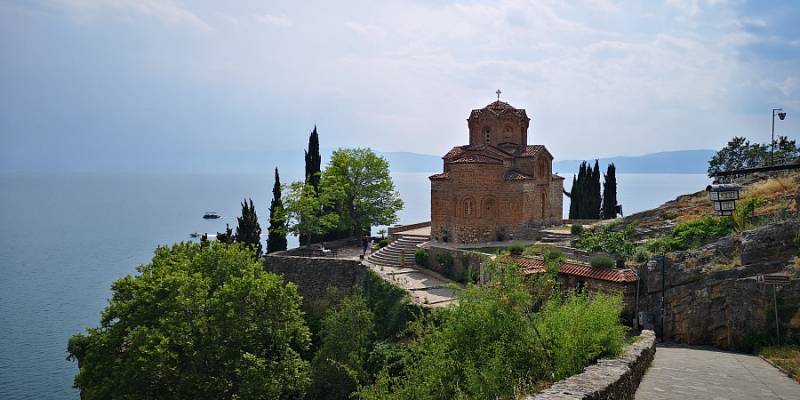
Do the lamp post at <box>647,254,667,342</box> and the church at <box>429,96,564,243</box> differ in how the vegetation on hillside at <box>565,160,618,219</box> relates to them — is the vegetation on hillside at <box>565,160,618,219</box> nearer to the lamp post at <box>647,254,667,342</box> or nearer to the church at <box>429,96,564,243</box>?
the church at <box>429,96,564,243</box>

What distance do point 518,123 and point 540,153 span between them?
2388mm

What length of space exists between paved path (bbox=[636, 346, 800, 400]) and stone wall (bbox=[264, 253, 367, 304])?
1792cm

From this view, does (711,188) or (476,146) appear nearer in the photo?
(711,188)

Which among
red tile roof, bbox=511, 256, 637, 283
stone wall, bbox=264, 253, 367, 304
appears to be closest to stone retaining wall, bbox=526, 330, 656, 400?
red tile roof, bbox=511, 256, 637, 283

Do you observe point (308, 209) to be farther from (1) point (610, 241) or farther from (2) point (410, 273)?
(1) point (610, 241)

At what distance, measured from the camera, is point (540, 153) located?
107 feet

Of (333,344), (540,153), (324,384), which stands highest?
(540,153)

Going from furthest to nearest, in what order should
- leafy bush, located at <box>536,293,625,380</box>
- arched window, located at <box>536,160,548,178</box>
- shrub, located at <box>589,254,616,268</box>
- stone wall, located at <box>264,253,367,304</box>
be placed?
arched window, located at <box>536,160,548,178</box>, stone wall, located at <box>264,253,367,304</box>, shrub, located at <box>589,254,616,268</box>, leafy bush, located at <box>536,293,625,380</box>

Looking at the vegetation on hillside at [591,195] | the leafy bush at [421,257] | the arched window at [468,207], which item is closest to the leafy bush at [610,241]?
the arched window at [468,207]

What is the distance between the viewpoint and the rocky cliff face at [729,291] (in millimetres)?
13555

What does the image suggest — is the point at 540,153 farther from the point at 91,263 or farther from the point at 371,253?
the point at 91,263

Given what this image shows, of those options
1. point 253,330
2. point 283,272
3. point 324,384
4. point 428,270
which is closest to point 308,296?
point 283,272

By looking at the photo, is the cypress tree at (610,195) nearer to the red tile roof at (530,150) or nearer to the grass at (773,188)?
the red tile roof at (530,150)

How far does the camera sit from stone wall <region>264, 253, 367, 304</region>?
93.1 ft
